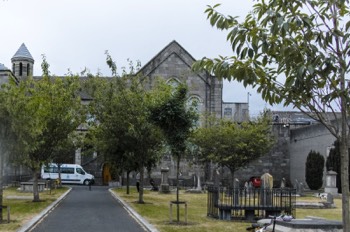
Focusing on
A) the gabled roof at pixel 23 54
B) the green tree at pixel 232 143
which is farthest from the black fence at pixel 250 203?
the gabled roof at pixel 23 54

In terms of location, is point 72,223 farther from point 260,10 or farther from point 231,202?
point 260,10

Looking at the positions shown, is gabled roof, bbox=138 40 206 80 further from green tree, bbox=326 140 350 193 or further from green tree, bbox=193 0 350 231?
green tree, bbox=193 0 350 231

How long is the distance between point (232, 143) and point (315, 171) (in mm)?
10989

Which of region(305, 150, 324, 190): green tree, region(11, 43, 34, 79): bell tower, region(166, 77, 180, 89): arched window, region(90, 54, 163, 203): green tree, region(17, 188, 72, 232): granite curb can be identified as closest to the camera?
region(17, 188, 72, 232): granite curb

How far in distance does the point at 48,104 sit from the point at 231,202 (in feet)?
41.6

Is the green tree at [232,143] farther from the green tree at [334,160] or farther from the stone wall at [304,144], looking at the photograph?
the stone wall at [304,144]

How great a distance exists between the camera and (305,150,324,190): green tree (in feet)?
152

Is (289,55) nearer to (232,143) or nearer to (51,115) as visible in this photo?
(51,115)

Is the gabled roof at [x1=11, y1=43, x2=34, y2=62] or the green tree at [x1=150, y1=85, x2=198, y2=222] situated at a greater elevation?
the gabled roof at [x1=11, y1=43, x2=34, y2=62]

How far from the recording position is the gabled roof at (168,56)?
57.3m

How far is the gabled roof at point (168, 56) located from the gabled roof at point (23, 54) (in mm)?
28255

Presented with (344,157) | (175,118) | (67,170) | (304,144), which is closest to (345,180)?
(344,157)

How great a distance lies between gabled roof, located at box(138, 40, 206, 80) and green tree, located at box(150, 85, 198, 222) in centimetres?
3781

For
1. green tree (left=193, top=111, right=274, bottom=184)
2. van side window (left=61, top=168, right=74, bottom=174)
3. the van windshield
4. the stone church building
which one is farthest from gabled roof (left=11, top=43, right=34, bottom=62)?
green tree (left=193, top=111, right=274, bottom=184)
